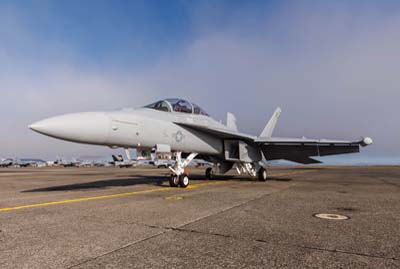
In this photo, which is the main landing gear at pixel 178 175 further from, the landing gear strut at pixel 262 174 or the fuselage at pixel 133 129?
the landing gear strut at pixel 262 174

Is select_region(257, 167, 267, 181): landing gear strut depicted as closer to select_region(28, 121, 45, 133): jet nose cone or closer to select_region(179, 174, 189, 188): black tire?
select_region(179, 174, 189, 188): black tire

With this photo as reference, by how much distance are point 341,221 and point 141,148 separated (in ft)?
21.0

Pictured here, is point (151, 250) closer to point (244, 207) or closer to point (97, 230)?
point (97, 230)

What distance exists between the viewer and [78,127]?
6.84 meters

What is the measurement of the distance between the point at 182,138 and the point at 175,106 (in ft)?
4.19

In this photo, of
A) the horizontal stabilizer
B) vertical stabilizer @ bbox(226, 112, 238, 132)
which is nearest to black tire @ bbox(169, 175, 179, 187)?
the horizontal stabilizer

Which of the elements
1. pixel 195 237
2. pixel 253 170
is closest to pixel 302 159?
pixel 253 170

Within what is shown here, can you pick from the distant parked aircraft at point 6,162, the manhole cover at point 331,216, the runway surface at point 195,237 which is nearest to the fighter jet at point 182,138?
the runway surface at point 195,237

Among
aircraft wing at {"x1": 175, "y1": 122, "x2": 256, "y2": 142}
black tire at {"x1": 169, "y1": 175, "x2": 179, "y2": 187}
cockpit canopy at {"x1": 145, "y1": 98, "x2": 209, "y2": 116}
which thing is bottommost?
black tire at {"x1": 169, "y1": 175, "x2": 179, "y2": 187}

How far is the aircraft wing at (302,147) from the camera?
1420cm

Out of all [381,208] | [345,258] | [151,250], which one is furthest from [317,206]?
[151,250]

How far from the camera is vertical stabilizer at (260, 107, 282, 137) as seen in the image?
19859 mm

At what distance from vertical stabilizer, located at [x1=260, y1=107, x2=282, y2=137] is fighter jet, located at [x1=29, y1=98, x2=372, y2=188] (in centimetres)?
271

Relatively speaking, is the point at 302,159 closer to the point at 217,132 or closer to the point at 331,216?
the point at 217,132
